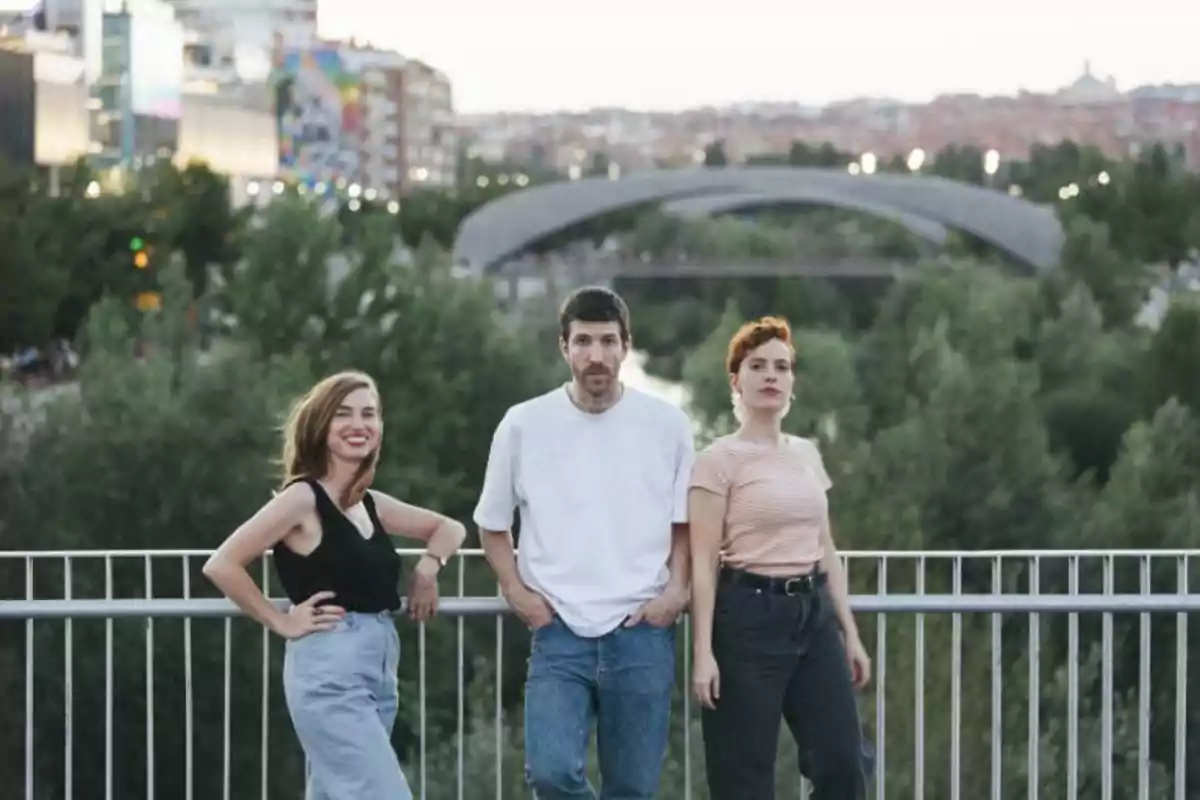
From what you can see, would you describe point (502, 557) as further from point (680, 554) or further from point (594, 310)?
point (594, 310)

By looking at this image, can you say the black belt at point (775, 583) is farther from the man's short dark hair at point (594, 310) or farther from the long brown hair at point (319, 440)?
the long brown hair at point (319, 440)

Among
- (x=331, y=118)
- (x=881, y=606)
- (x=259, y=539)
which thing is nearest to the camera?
(x=259, y=539)

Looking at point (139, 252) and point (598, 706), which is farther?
point (139, 252)

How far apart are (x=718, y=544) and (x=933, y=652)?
1647 cm

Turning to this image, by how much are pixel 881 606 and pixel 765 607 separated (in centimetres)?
61

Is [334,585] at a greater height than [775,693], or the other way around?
[334,585]

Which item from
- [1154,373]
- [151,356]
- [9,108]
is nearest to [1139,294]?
[1154,373]

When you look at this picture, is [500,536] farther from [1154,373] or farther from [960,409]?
[1154,373]

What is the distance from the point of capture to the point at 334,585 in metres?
5.57

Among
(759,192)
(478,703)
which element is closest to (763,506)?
(478,703)

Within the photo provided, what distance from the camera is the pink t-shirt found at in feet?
18.7

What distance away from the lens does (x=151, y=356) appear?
37.3m

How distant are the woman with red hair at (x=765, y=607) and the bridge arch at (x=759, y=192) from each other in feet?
252

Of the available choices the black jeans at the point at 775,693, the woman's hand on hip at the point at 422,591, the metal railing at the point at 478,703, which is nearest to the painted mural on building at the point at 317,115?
the metal railing at the point at 478,703
